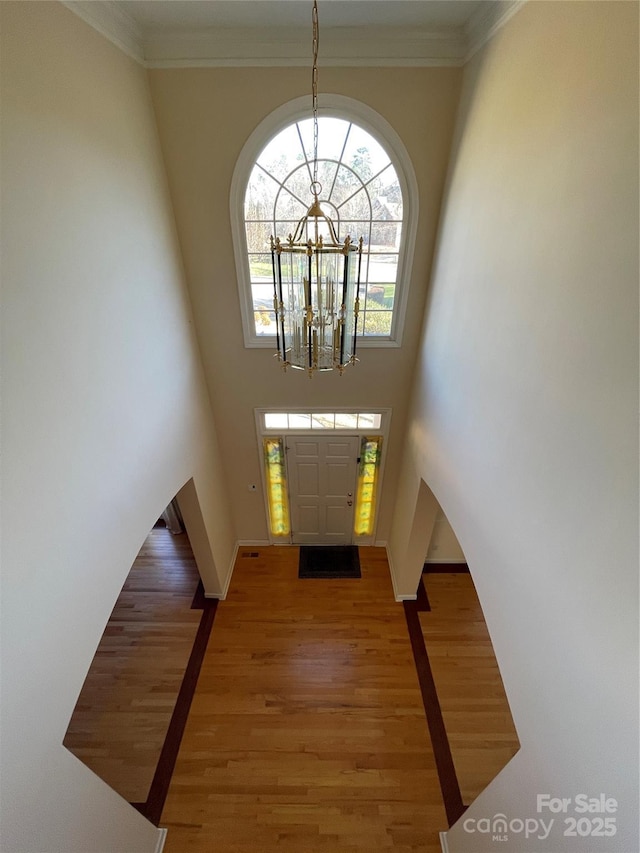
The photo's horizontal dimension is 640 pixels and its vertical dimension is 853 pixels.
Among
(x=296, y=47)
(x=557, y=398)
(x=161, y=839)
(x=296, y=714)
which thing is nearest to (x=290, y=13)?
(x=296, y=47)

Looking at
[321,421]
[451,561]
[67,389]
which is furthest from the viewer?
[451,561]

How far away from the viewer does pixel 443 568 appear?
5.68 meters

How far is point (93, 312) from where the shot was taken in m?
2.47

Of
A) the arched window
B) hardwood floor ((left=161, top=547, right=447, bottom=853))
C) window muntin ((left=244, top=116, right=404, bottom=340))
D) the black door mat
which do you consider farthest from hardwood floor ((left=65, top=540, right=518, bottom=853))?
window muntin ((left=244, top=116, right=404, bottom=340))

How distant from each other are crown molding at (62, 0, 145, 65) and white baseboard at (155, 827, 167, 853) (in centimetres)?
556

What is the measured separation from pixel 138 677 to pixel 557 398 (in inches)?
185

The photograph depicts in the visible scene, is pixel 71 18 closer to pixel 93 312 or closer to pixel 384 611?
pixel 93 312

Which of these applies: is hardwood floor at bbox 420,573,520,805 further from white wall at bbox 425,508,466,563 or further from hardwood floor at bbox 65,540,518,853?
white wall at bbox 425,508,466,563

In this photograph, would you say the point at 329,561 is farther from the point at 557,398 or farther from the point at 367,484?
the point at 557,398

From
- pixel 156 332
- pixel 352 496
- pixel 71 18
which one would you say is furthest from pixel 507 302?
pixel 352 496

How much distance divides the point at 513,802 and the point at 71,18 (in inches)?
195

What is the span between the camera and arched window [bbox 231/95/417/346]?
3436 millimetres

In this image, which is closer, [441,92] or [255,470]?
[441,92]

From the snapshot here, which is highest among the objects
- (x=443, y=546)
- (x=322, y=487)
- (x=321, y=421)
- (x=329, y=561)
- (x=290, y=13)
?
(x=290, y=13)
